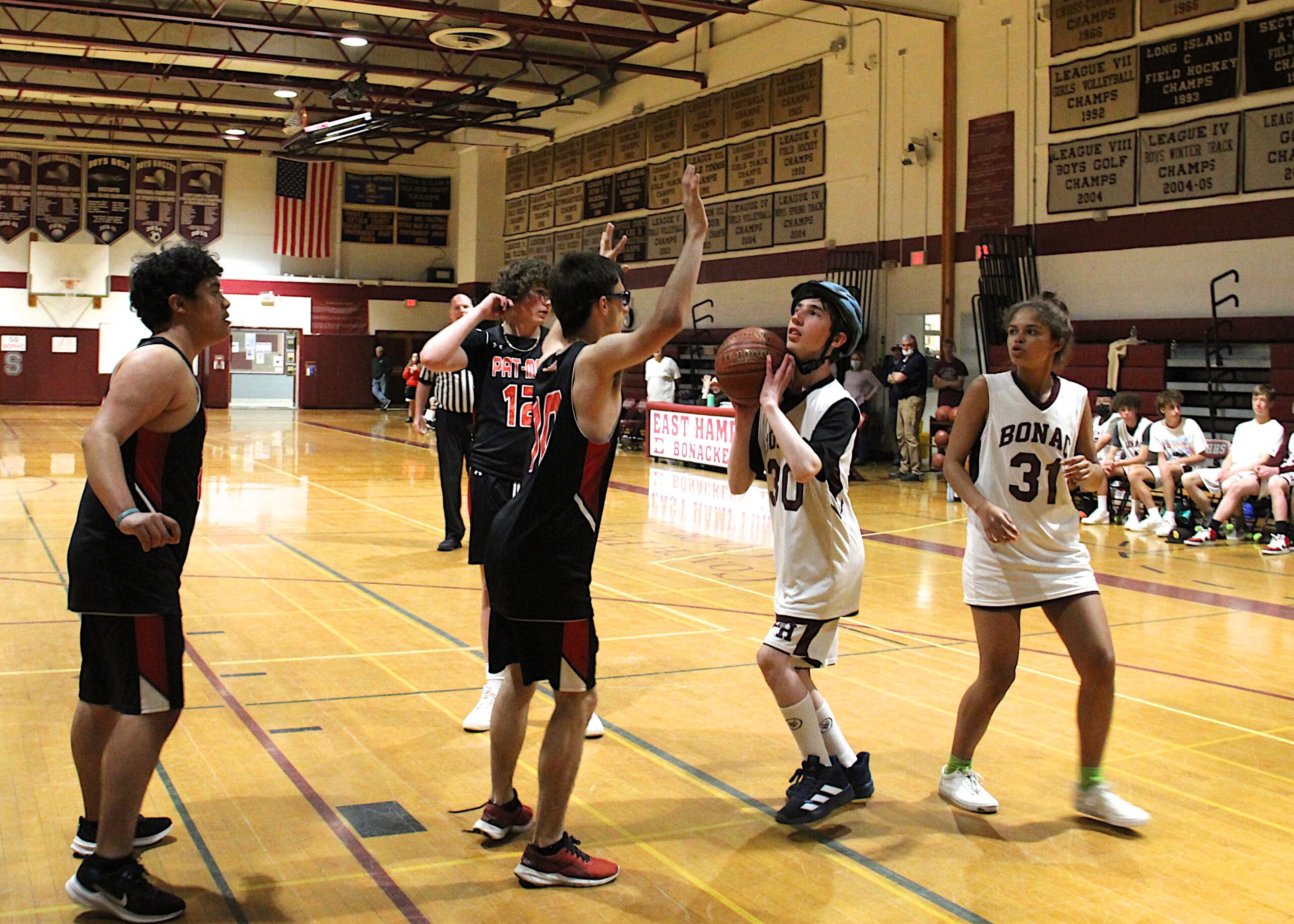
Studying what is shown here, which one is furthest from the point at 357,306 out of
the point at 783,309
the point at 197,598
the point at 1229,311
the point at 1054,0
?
the point at 197,598

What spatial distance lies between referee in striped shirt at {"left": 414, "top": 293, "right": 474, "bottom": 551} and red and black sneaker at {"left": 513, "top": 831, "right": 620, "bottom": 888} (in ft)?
15.8

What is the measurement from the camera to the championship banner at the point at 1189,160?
509 inches

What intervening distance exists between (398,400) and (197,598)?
25199 mm

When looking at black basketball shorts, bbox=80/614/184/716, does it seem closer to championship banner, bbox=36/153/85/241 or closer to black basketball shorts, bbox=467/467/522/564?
black basketball shorts, bbox=467/467/522/564

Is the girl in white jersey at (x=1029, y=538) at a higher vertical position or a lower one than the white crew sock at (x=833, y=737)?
higher

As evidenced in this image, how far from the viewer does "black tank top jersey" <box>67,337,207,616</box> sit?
10.1ft

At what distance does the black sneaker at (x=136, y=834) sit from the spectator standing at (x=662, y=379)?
1506cm

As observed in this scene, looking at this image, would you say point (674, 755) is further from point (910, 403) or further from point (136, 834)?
point (910, 403)

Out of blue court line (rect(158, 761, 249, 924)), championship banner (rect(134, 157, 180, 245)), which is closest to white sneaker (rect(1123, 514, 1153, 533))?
blue court line (rect(158, 761, 249, 924))

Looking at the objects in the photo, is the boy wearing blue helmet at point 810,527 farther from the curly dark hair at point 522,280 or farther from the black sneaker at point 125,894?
the black sneaker at point 125,894

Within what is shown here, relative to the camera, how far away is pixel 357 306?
30750 millimetres

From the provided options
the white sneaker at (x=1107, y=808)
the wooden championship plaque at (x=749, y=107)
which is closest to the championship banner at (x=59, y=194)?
the wooden championship plaque at (x=749, y=107)

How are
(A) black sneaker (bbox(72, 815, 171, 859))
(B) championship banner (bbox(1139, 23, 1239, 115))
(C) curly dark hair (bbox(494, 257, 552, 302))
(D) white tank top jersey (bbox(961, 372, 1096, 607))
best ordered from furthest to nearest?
(B) championship banner (bbox(1139, 23, 1239, 115))
(C) curly dark hair (bbox(494, 257, 552, 302))
(D) white tank top jersey (bbox(961, 372, 1096, 607))
(A) black sneaker (bbox(72, 815, 171, 859))

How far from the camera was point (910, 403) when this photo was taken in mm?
15984
